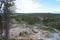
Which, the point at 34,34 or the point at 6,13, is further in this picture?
the point at 34,34

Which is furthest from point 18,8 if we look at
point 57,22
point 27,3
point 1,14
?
point 57,22

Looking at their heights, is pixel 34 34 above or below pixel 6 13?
below

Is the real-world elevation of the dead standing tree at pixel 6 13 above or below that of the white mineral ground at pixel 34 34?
above

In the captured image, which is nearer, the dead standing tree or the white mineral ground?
the dead standing tree

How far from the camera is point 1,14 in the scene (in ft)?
9.84

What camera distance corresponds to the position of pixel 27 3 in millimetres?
3311

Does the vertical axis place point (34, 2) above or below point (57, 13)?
above

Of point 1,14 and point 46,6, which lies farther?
point 46,6

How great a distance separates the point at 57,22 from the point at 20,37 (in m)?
0.87

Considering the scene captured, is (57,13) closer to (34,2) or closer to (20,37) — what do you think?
(34,2)

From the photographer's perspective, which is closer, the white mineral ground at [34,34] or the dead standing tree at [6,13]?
the dead standing tree at [6,13]

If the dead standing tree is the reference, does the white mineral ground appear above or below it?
below

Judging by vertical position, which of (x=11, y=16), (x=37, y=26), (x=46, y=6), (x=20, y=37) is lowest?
(x=20, y=37)

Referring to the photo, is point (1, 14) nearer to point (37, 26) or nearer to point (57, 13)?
point (37, 26)
